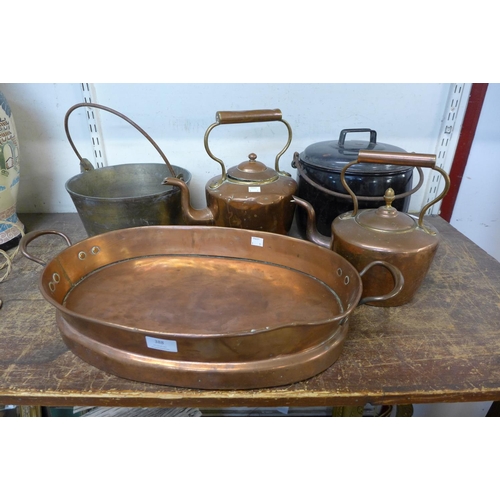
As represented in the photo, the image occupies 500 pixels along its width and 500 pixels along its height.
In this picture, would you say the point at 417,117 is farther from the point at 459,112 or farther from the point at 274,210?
the point at 274,210

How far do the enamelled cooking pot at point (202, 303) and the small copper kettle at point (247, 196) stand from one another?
2.6 inches

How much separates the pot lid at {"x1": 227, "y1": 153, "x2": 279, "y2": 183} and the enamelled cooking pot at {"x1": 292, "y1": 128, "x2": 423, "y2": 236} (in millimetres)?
97

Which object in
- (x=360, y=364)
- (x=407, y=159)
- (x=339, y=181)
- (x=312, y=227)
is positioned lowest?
(x=360, y=364)

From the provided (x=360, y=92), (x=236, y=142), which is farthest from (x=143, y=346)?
(x=360, y=92)

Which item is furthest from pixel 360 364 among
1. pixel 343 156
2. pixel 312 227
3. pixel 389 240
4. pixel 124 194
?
pixel 124 194

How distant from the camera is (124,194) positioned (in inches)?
48.4

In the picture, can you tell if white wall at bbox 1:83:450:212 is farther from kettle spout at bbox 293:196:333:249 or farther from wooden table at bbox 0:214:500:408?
wooden table at bbox 0:214:500:408

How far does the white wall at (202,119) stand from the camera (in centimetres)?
118

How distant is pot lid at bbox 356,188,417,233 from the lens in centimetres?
84

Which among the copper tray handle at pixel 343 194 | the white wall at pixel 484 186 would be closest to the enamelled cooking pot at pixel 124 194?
the copper tray handle at pixel 343 194

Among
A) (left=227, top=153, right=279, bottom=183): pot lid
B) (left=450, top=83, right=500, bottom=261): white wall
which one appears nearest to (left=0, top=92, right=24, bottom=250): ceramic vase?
(left=227, top=153, right=279, bottom=183): pot lid

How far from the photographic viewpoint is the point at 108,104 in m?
1.20

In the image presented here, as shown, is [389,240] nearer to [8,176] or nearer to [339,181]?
[339,181]

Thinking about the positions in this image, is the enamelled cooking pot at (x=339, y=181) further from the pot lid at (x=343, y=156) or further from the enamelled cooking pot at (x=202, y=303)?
the enamelled cooking pot at (x=202, y=303)
